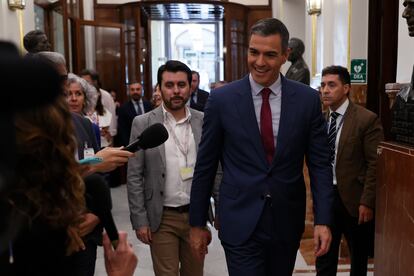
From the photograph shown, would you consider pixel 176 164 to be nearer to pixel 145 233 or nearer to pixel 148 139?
pixel 145 233

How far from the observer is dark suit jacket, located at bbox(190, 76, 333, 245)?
251 centimetres

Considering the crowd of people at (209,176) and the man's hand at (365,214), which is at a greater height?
the crowd of people at (209,176)

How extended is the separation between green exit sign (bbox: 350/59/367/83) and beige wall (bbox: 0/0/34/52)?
414 centimetres

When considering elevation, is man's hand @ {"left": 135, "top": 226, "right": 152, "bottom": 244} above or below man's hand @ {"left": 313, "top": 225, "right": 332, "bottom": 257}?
below

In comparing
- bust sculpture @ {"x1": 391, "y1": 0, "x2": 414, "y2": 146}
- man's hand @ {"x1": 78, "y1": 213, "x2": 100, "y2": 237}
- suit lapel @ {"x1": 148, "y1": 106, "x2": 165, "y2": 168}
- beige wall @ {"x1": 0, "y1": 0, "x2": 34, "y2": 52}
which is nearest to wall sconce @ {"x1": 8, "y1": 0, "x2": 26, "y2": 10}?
beige wall @ {"x1": 0, "y1": 0, "x2": 34, "y2": 52}

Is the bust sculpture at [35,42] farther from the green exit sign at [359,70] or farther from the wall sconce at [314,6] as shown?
the wall sconce at [314,6]

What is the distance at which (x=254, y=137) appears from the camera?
251 cm

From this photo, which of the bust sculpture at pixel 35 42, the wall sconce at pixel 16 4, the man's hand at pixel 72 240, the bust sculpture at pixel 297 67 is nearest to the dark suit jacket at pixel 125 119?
the wall sconce at pixel 16 4

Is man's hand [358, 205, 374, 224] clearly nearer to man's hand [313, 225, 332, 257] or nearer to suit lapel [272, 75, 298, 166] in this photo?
man's hand [313, 225, 332, 257]

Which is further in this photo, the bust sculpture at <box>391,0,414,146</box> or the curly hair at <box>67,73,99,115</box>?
the curly hair at <box>67,73,99,115</box>

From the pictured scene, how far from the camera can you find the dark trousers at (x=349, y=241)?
145 inches

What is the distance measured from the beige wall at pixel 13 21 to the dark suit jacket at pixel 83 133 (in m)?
4.13

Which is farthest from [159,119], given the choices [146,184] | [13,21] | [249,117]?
[13,21]

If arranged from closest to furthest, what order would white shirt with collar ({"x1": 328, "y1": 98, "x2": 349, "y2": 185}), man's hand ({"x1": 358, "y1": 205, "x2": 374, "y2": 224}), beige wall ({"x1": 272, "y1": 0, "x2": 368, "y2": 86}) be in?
man's hand ({"x1": 358, "y1": 205, "x2": 374, "y2": 224})
white shirt with collar ({"x1": 328, "y1": 98, "x2": 349, "y2": 185})
beige wall ({"x1": 272, "y1": 0, "x2": 368, "y2": 86})
